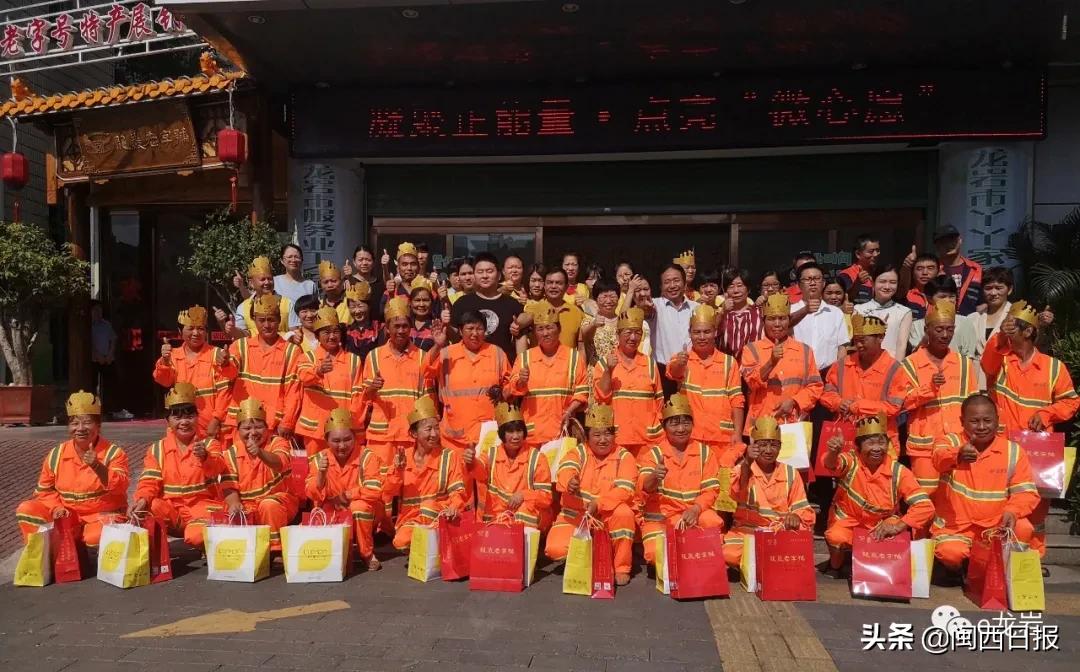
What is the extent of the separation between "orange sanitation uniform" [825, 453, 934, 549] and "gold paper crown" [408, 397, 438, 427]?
9.12 feet

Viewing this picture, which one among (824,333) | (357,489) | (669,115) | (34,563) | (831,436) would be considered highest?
(669,115)

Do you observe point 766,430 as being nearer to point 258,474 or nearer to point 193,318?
point 258,474

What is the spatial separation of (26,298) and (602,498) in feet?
30.8

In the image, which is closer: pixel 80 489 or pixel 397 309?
pixel 80 489

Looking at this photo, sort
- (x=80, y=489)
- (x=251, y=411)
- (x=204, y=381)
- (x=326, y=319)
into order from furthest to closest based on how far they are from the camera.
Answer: (x=204, y=381) → (x=326, y=319) → (x=251, y=411) → (x=80, y=489)

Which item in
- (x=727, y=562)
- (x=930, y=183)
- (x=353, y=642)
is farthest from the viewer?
(x=930, y=183)

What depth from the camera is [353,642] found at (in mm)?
4129

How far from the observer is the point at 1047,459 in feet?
17.1

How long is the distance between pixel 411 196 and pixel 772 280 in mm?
4876

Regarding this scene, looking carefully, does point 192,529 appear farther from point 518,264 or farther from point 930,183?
point 930,183

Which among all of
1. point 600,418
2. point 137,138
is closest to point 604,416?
point 600,418

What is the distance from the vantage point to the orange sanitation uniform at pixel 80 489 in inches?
214

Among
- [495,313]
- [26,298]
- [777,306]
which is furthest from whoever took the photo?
[26,298]

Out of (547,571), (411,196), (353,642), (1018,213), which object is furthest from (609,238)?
(353,642)
